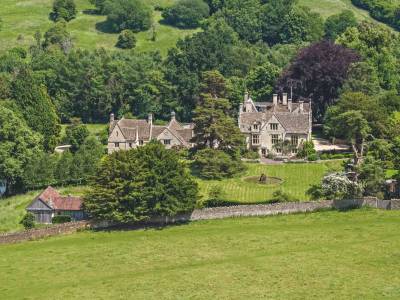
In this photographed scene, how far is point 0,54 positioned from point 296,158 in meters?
98.9

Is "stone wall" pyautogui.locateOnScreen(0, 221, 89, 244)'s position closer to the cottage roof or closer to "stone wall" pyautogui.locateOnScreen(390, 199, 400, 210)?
the cottage roof

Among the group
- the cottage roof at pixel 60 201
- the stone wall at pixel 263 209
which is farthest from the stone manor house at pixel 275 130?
the cottage roof at pixel 60 201

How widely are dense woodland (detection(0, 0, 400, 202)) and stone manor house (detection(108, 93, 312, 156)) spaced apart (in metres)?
4.59

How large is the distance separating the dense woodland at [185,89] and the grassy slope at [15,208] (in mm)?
2222

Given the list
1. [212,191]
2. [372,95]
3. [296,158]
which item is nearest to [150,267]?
[212,191]

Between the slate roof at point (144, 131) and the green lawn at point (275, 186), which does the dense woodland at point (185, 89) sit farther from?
the slate roof at point (144, 131)

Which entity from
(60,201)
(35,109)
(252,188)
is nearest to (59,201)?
(60,201)

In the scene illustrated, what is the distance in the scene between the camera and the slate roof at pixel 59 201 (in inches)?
3565

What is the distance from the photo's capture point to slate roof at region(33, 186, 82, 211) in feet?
297

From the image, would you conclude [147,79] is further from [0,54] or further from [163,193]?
[163,193]

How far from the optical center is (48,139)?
399 ft

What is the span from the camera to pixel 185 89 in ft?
504

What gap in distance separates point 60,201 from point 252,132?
37189 mm

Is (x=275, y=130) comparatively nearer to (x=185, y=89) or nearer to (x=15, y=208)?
(x=185, y=89)
